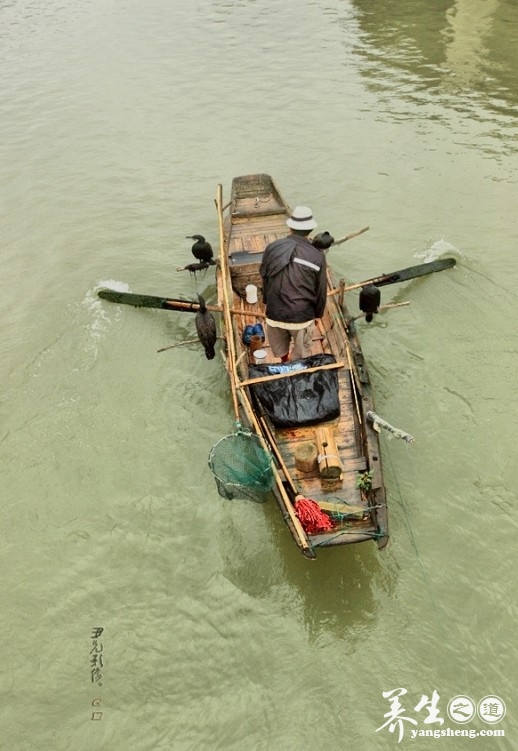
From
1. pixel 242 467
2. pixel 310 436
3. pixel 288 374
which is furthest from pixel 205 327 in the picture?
pixel 242 467

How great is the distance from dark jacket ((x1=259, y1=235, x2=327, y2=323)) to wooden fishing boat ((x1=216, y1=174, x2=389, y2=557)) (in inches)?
32.7

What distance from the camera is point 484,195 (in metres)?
14.4

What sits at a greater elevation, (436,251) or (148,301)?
(148,301)

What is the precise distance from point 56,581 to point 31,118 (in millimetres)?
19304

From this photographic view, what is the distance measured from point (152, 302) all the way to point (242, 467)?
194 inches

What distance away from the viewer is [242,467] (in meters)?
7.13

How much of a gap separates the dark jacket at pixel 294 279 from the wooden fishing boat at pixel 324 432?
0.83m

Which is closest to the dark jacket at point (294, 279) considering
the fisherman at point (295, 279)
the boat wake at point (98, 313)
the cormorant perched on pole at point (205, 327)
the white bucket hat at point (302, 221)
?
the fisherman at point (295, 279)

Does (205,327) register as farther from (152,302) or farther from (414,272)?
(414,272)

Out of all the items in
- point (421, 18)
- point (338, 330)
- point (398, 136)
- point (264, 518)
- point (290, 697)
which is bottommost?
point (290, 697)

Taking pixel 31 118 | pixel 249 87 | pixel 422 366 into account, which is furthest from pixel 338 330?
pixel 31 118

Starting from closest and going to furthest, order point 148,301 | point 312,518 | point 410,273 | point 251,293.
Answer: point 312,518, point 251,293, point 148,301, point 410,273

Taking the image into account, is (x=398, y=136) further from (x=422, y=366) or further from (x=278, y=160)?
(x=422, y=366)

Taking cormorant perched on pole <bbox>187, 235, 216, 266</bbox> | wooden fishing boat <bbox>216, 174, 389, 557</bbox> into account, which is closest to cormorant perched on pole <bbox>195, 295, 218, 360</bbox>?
wooden fishing boat <bbox>216, 174, 389, 557</bbox>
